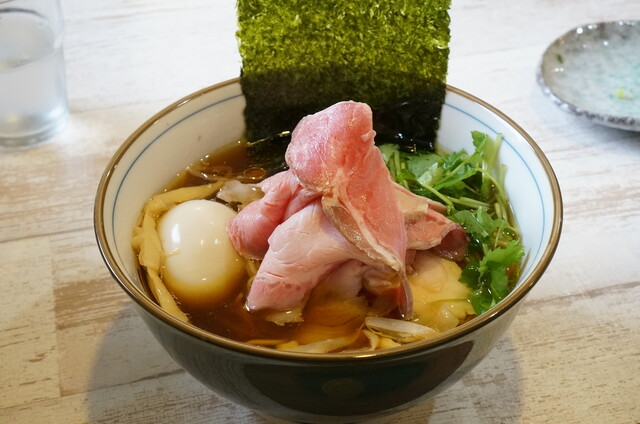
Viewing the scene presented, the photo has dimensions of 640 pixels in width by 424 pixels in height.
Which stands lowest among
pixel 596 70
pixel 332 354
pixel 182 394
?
pixel 182 394

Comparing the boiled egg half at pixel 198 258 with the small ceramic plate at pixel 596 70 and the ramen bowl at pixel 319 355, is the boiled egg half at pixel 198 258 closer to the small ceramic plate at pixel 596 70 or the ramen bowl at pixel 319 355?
the ramen bowl at pixel 319 355

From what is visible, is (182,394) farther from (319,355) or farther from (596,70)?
(596,70)

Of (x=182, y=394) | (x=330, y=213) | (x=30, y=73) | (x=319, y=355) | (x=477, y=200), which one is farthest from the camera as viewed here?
(x=30, y=73)

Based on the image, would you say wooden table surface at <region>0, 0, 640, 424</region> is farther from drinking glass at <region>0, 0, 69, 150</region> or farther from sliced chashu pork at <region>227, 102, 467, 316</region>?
sliced chashu pork at <region>227, 102, 467, 316</region>

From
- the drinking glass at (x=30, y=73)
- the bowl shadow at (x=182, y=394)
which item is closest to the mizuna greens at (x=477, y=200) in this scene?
the bowl shadow at (x=182, y=394)

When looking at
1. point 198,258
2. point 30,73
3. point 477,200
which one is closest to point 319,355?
point 198,258

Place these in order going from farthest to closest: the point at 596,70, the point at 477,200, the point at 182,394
A: the point at 596,70 < the point at 477,200 < the point at 182,394

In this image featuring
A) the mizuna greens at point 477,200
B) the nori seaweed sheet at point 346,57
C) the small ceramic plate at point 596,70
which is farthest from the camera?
the small ceramic plate at point 596,70

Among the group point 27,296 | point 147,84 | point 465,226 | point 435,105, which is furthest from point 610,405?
point 147,84
